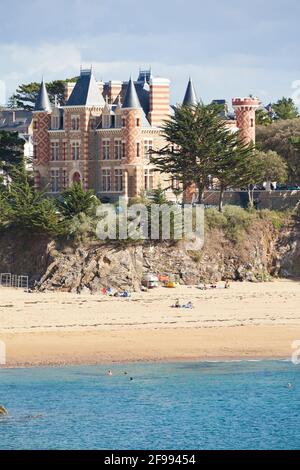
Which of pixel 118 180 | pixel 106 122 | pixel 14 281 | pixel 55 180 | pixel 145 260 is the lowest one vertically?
pixel 14 281

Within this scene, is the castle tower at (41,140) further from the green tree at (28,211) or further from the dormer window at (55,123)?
the green tree at (28,211)

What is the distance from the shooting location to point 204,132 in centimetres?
7662

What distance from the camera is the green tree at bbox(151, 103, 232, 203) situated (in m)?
76.2

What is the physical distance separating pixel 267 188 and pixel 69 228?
1575cm

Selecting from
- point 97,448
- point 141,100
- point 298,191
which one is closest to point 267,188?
point 298,191

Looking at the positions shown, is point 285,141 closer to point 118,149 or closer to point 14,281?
point 118,149

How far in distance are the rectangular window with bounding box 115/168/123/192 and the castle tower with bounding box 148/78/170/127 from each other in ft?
12.7

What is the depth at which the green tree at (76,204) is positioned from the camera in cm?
7300

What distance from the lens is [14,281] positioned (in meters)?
71.4

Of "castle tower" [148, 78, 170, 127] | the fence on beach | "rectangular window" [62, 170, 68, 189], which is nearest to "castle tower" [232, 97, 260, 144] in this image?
"castle tower" [148, 78, 170, 127]

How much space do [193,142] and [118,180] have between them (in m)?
7.65

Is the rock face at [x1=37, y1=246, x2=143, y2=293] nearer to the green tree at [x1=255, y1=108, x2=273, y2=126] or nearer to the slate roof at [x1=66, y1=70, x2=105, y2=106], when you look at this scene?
the slate roof at [x1=66, y1=70, x2=105, y2=106]

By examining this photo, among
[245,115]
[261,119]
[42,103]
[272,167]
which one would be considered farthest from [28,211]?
[261,119]
